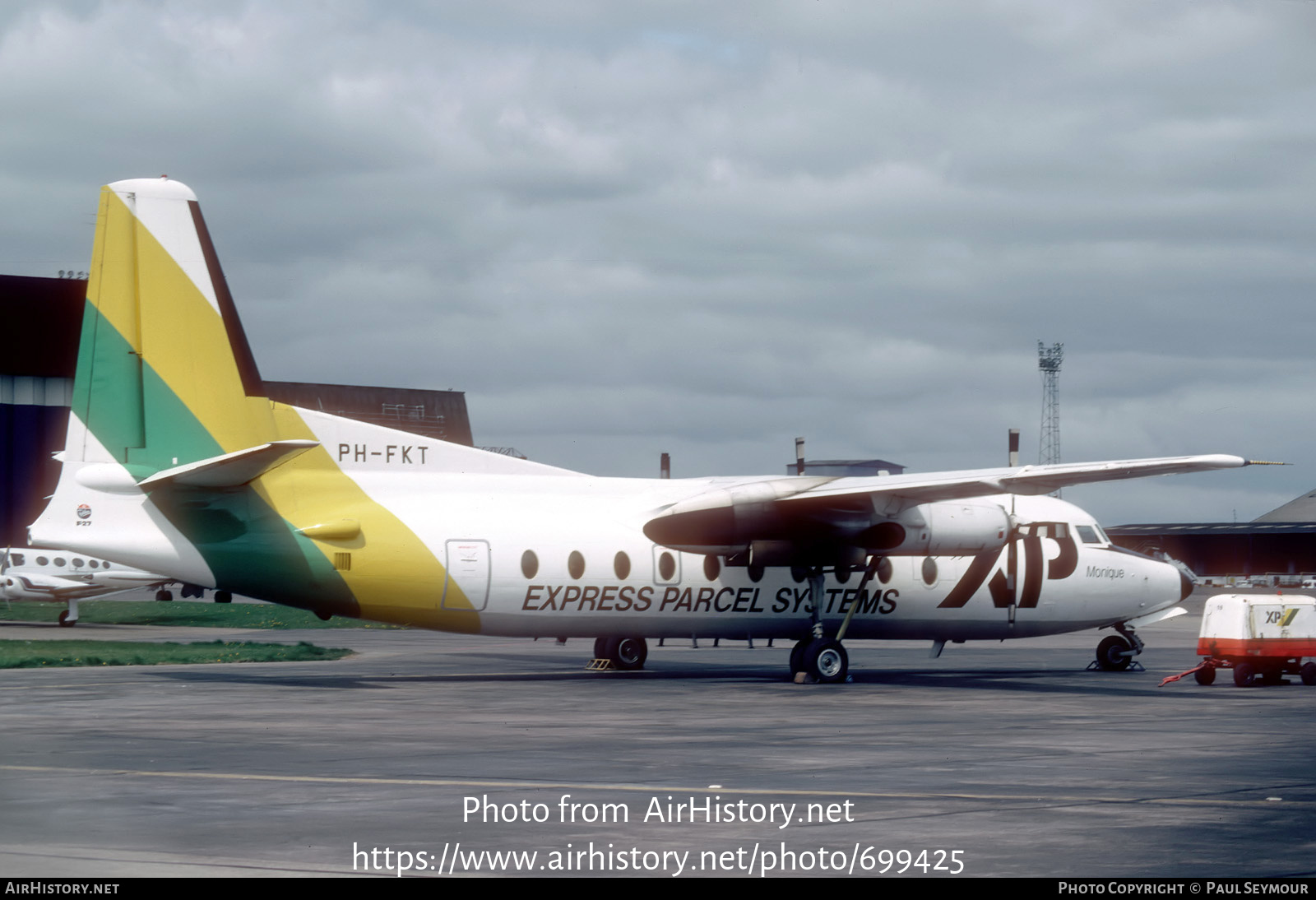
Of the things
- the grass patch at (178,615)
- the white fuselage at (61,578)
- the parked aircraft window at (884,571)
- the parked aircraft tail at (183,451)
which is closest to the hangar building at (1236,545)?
the grass patch at (178,615)

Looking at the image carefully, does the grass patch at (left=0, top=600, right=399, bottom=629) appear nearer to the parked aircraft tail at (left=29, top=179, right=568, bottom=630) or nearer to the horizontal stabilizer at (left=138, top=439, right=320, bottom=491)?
the parked aircraft tail at (left=29, top=179, right=568, bottom=630)

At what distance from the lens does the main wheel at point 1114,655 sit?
29.0 m

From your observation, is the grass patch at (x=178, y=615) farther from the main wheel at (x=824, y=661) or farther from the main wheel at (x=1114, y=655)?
the main wheel at (x=1114, y=655)

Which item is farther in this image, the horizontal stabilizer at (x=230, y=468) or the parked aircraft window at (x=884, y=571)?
the parked aircraft window at (x=884, y=571)

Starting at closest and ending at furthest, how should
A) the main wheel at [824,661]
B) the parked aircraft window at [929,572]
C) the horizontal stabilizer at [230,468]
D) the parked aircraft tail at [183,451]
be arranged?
the horizontal stabilizer at [230,468] < the parked aircraft tail at [183,451] < the main wheel at [824,661] < the parked aircraft window at [929,572]

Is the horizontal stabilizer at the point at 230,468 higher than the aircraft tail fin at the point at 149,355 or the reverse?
the reverse

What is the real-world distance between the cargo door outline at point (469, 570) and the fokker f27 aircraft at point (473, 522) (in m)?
0.03

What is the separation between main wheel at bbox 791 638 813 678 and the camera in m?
25.2

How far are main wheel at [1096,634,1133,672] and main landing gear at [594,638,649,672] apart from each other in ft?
31.3

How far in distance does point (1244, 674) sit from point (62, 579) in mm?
37450

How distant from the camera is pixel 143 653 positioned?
32281 millimetres

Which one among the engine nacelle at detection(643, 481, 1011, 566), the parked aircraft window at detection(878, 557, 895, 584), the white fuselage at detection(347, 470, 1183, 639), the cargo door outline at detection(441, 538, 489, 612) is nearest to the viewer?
the cargo door outline at detection(441, 538, 489, 612)

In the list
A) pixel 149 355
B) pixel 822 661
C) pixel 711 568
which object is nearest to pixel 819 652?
pixel 822 661

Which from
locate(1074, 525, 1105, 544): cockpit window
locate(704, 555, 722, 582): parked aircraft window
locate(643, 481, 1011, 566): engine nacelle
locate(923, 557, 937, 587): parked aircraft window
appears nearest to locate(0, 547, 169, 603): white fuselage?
locate(704, 555, 722, 582): parked aircraft window
